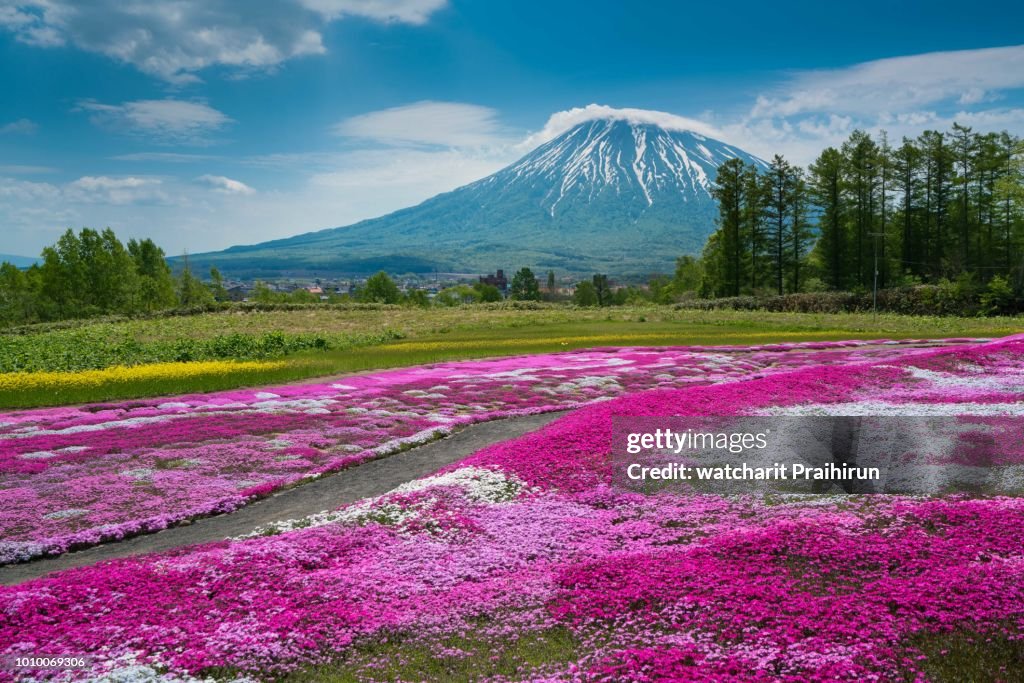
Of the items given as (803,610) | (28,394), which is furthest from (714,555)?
(28,394)

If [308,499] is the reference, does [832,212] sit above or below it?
above

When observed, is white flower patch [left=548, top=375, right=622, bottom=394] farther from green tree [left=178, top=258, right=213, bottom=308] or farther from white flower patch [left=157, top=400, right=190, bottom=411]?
green tree [left=178, top=258, right=213, bottom=308]

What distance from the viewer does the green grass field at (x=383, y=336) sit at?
36750 millimetres

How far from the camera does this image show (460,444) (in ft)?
70.5

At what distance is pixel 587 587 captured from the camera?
10.4 metres

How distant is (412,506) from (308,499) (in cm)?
333

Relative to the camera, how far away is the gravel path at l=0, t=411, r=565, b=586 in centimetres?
1309

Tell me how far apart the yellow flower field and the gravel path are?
752 inches

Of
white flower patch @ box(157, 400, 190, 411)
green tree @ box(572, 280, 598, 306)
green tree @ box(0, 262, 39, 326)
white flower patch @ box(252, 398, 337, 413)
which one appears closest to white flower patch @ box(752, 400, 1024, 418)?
white flower patch @ box(252, 398, 337, 413)

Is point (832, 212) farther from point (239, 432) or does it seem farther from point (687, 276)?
point (239, 432)

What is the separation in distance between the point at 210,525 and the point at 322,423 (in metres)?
9.00

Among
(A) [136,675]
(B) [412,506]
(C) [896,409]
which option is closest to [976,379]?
(C) [896,409]

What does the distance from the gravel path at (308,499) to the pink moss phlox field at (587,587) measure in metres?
1.25

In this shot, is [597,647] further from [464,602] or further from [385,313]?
[385,313]
